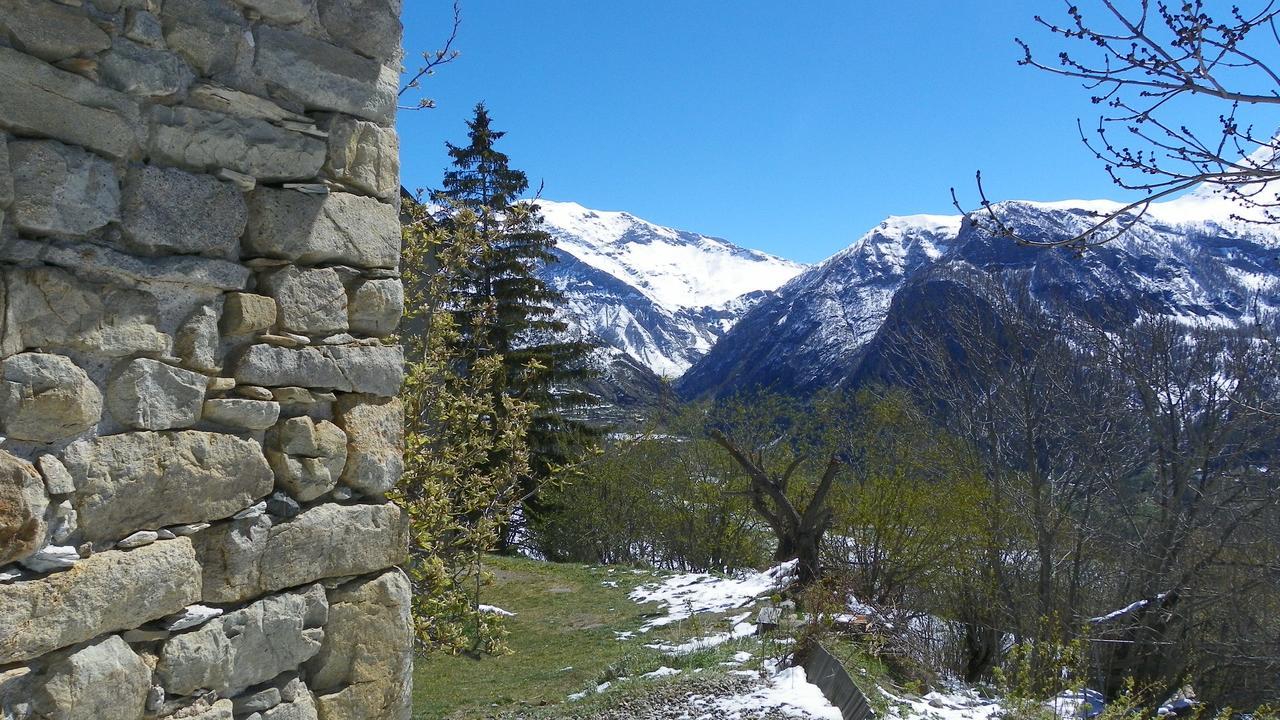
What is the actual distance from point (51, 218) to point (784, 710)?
4.56 meters

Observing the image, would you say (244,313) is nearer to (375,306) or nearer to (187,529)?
(375,306)

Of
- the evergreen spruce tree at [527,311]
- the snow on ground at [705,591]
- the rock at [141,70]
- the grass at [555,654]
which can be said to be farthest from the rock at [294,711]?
the evergreen spruce tree at [527,311]

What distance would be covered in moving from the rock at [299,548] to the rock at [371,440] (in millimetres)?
83

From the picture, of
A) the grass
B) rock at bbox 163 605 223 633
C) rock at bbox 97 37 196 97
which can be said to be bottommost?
the grass

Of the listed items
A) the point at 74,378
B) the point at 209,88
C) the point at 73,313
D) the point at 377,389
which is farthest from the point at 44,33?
the point at 377,389

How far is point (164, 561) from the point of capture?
202 centimetres

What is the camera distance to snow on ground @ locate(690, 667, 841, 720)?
5.01 meters

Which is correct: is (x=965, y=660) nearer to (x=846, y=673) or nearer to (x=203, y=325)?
(x=846, y=673)

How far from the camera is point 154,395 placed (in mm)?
2000

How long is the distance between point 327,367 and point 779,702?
3903 mm

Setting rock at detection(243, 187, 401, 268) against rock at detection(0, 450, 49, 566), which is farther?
rock at detection(243, 187, 401, 268)

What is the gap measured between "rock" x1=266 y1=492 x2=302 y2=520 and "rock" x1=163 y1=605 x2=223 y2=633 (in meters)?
0.29

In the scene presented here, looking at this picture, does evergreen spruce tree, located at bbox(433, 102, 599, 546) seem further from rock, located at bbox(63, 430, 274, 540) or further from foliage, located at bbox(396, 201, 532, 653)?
rock, located at bbox(63, 430, 274, 540)

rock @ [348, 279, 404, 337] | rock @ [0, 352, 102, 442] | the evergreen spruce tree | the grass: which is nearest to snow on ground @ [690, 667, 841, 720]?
the grass
